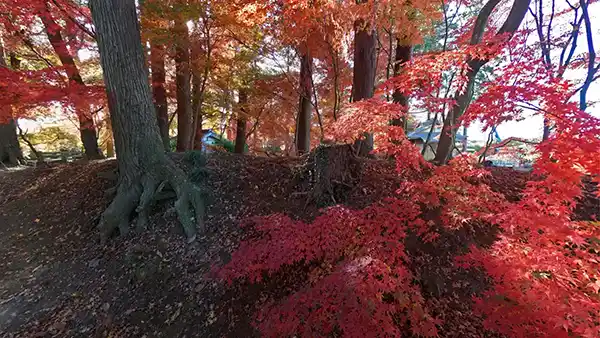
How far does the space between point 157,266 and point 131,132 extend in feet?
6.74

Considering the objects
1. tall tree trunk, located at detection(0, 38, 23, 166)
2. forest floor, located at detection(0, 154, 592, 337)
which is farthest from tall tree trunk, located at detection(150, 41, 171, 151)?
tall tree trunk, located at detection(0, 38, 23, 166)

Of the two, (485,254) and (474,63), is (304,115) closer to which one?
(474,63)

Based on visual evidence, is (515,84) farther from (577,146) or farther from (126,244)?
(126,244)

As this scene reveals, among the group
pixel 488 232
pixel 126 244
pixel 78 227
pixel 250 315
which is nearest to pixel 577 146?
pixel 488 232

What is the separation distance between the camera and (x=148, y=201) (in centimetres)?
394

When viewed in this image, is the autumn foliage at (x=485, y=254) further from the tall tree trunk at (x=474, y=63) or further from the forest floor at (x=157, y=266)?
the tall tree trunk at (x=474, y=63)

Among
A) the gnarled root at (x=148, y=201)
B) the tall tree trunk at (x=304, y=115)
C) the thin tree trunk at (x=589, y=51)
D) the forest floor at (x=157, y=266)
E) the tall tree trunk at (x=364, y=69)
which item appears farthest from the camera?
the tall tree trunk at (x=304, y=115)

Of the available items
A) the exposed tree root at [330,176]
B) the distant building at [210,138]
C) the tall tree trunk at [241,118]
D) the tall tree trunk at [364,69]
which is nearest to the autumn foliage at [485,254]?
the exposed tree root at [330,176]

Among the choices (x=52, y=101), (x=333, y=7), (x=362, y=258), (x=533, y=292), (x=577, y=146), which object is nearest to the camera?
(x=533, y=292)

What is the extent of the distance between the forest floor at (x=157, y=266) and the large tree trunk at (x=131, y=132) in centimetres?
26

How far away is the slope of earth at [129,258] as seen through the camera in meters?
2.86

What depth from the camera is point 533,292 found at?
1860mm

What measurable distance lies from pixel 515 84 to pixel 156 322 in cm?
469

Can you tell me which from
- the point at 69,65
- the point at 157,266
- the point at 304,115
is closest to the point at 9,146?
the point at 69,65
